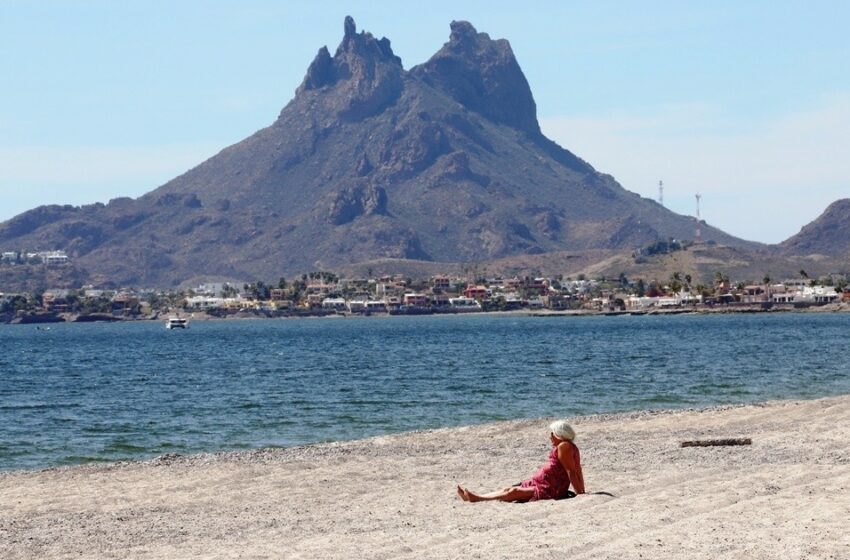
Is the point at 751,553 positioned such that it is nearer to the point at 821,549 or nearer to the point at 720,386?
the point at 821,549

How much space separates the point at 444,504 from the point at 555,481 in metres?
1.74

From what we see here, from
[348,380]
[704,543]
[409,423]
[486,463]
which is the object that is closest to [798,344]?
[348,380]

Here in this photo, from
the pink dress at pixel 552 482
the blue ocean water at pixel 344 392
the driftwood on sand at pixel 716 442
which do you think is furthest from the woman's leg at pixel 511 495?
the blue ocean water at pixel 344 392

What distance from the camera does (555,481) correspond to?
A: 20.3 meters

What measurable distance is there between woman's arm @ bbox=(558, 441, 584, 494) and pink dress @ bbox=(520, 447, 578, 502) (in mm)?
62

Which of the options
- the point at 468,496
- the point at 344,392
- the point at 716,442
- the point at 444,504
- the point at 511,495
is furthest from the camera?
the point at 344,392

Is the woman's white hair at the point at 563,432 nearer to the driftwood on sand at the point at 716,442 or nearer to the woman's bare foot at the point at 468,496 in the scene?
the woman's bare foot at the point at 468,496

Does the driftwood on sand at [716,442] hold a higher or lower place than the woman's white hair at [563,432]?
lower

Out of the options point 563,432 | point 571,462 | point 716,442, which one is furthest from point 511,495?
point 716,442

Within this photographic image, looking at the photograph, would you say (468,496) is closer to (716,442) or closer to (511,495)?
(511,495)

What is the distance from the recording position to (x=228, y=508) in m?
21.7

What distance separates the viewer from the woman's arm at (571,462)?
66.8 feet

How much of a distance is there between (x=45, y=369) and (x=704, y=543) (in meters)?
80.8

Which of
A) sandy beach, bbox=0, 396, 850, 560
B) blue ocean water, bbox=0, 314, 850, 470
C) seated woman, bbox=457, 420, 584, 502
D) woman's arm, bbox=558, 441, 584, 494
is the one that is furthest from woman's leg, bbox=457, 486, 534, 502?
blue ocean water, bbox=0, 314, 850, 470
